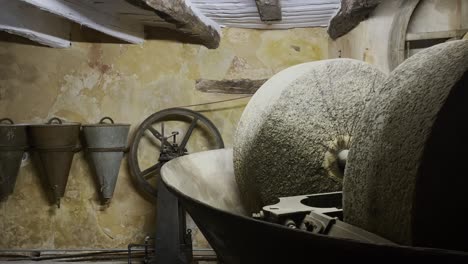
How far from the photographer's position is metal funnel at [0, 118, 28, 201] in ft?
10.2

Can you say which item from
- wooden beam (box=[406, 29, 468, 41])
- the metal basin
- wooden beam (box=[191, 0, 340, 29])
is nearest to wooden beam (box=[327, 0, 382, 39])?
→ wooden beam (box=[191, 0, 340, 29])

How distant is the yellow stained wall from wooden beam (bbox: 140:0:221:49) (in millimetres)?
137

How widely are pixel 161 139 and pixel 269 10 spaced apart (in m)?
1.22

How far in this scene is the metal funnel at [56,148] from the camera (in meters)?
3.16

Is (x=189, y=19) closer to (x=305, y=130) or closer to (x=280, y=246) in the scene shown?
(x=305, y=130)

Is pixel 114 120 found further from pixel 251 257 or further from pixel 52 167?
pixel 251 257

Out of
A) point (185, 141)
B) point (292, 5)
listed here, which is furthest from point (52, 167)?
point (292, 5)

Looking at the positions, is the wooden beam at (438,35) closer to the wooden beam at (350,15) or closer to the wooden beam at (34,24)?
the wooden beam at (350,15)

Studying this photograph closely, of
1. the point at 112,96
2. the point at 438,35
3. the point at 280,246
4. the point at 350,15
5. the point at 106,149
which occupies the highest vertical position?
the point at 350,15

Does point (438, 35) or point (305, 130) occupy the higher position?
point (438, 35)

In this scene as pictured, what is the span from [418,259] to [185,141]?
9.38 ft

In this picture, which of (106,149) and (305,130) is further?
(106,149)

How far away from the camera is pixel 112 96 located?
3455 mm

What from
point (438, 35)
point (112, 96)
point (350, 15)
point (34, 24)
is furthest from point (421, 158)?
point (112, 96)
